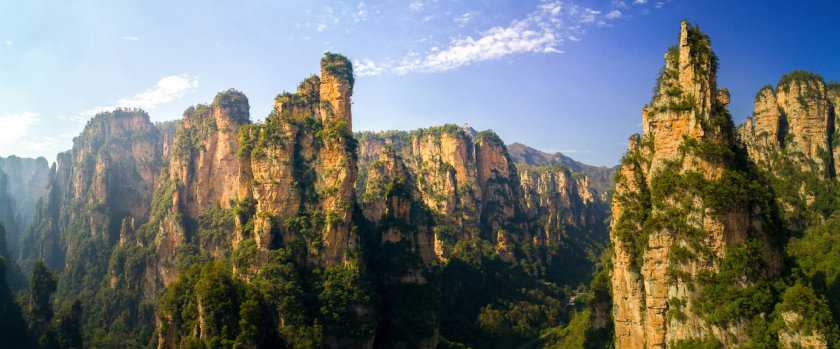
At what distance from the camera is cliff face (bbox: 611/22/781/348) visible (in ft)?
97.6

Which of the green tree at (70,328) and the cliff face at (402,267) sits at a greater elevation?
the cliff face at (402,267)

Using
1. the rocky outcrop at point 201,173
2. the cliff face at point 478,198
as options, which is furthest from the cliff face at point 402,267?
the rocky outcrop at point 201,173

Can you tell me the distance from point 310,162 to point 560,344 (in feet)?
121

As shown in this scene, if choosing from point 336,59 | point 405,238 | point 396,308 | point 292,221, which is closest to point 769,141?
point 405,238

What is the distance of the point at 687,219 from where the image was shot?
31.1 metres

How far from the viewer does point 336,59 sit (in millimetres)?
55531

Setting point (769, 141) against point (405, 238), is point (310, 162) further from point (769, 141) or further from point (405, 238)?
point (769, 141)

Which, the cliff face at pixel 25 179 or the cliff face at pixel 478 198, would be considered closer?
the cliff face at pixel 478 198

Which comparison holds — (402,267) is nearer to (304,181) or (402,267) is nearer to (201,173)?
(304,181)

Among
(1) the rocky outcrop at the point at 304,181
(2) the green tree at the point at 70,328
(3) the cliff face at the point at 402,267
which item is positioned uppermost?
(1) the rocky outcrop at the point at 304,181

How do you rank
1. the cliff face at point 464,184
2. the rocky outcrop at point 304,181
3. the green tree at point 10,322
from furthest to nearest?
the cliff face at point 464,184
the green tree at point 10,322
the rocky outcrop at point 304,181

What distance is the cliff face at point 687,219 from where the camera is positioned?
2973 centimetres

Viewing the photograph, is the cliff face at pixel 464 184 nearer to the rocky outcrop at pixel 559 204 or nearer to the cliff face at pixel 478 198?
the cliff face at pixel 478 198

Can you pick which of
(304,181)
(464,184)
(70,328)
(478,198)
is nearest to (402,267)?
(304,181)
